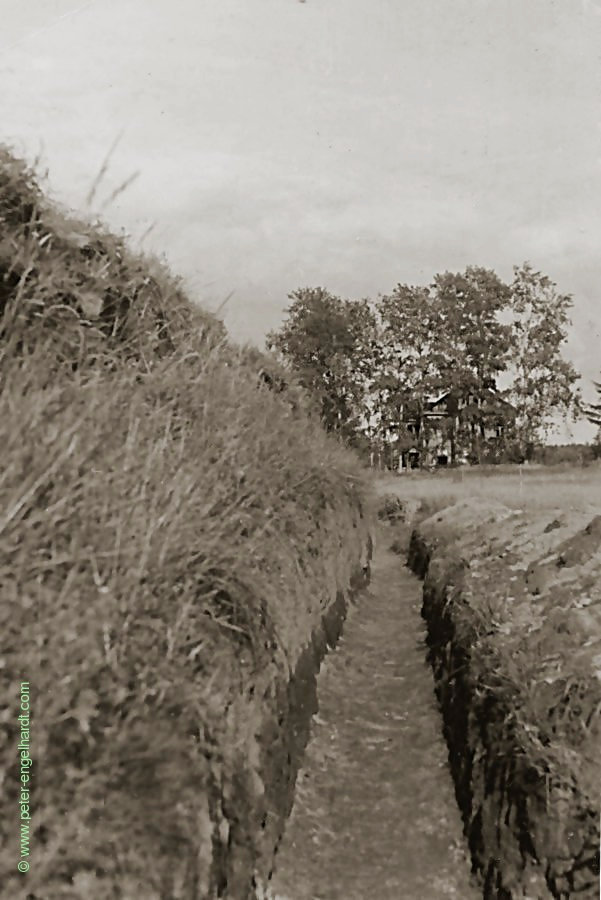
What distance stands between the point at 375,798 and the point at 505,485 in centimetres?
2065

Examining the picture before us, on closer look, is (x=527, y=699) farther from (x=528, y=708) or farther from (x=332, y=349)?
(x=332, y=349)

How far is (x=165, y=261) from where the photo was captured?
27.1 ft

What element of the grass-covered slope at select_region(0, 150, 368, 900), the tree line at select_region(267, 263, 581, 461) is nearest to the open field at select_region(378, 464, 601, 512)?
the tree line at select_region(267, 263, 581, 461)

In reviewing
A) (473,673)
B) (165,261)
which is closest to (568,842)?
(473,673)

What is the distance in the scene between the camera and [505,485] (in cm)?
2612

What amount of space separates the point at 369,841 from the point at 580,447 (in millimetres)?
26704

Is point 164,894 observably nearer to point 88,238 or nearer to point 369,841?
point 369,841

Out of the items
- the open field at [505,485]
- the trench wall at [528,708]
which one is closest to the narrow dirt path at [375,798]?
the trench wall at [528,708]

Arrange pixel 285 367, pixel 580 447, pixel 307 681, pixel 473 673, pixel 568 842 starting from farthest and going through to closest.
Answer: pixel 580 447 → pixel 285 367 → pixel 307 681 → pixel 473 673 → pixel 568 842

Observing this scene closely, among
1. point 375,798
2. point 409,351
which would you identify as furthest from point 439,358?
point 375,798

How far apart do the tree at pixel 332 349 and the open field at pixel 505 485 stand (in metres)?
3.16

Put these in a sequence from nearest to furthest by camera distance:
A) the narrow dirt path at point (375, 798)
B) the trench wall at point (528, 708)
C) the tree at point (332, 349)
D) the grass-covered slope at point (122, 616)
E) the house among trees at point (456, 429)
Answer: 1. the grass-covered slope at point (122, 616)
2. the trench wall at point (528, 708)
3. the narrow dirt path at point (375, 798)
4. the tree at point (332, 349)
5. the house among trees at point (456, 429)

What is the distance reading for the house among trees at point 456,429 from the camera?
33.1 metres

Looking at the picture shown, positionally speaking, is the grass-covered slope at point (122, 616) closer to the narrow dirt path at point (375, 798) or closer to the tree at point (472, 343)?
the narrow dirt path at point (375, 798)
